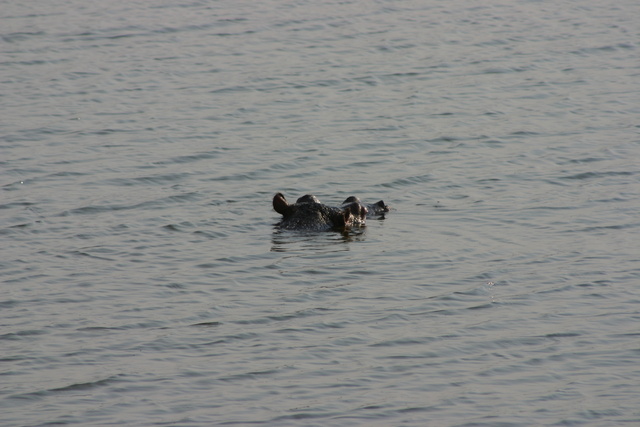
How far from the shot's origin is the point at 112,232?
1402 centimetres

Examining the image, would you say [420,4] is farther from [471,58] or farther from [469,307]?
[469,307]

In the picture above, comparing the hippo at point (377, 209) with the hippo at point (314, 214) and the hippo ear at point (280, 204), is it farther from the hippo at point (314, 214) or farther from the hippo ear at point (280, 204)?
the hippo ear at point (280, 204)

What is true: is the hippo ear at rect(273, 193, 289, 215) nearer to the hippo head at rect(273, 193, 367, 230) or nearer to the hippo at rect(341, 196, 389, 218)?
the hippo head at rect(273, 193, 367, 230)

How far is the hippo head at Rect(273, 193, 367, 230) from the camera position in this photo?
1416cm

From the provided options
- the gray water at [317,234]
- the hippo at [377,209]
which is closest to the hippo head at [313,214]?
the gray water at [317,234]

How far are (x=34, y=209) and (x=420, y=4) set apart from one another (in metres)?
19.1

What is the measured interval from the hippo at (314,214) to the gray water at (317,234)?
211 millimetres

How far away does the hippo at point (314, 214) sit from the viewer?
14148mm

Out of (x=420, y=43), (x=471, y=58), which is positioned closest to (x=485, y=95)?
(x=471, y=58)

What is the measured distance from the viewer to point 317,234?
14.1 metres

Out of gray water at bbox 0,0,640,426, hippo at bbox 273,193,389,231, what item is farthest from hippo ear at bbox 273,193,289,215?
gray water at bbox 0,0,640,426

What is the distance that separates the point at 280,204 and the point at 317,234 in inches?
24.7

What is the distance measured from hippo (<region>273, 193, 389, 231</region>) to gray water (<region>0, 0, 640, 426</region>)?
0.69 ft

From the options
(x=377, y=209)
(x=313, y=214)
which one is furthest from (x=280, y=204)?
(x=377, y=209)
